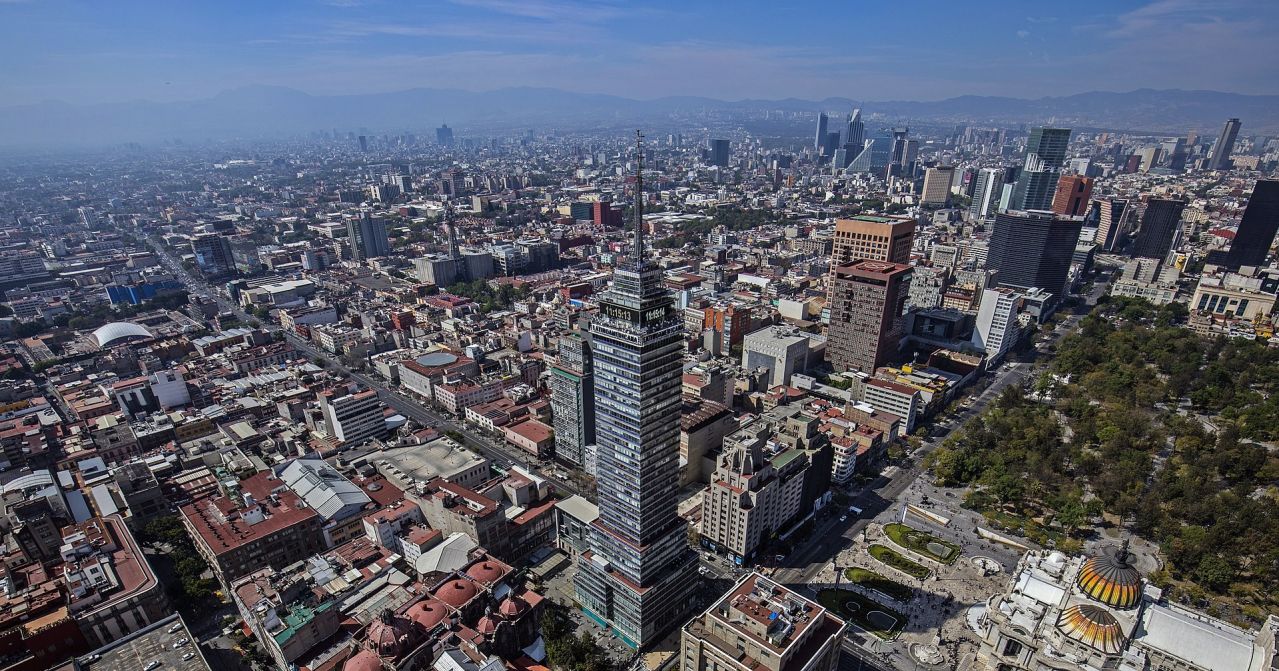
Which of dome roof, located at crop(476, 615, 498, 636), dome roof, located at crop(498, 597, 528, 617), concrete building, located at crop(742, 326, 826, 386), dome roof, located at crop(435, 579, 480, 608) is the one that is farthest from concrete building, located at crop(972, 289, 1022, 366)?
dome roof, located at crop(435, 579, 480, 608)

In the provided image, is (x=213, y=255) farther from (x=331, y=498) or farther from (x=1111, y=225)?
(x=1111, y=225)

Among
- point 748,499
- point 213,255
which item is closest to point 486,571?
point 748,499

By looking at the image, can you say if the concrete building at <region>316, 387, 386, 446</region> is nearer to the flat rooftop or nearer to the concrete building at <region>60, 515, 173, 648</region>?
the concrete building at <region>60, 515, 173, 648</region>

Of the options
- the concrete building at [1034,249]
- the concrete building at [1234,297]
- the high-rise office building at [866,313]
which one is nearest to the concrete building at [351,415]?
the high-rise office building at [866,313]

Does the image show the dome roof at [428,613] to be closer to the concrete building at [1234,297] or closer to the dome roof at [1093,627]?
the dome roof at [1093,627]

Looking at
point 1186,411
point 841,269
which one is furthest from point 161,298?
point 1186,411
